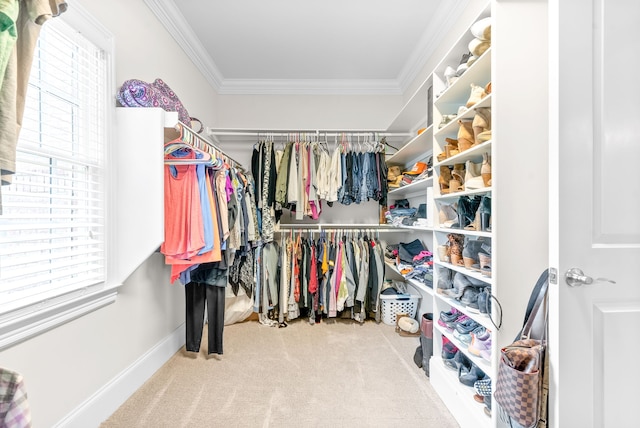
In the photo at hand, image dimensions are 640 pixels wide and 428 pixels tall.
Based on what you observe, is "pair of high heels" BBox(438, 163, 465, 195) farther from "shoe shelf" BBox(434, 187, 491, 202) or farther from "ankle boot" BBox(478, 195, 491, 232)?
"ankle boot" BBox(478, 195, 491, 232)

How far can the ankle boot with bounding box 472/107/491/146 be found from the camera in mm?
1308

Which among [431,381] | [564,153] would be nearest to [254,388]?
[431,381]

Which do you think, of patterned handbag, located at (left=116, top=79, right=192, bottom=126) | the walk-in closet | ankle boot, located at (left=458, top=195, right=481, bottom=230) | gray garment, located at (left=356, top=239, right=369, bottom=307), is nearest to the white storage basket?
the walk-in closet

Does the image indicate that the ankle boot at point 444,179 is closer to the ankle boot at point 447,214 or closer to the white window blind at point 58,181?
the ankle boot at point 447,214

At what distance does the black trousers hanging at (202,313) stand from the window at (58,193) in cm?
64

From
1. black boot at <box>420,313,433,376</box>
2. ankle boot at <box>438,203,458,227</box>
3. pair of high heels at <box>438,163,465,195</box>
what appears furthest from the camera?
black boot at <box>420,313,433,376</box>

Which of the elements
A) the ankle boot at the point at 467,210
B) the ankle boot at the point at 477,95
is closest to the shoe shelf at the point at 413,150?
the ankle boot at the point at 477,95

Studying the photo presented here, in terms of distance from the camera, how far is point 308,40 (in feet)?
7.96

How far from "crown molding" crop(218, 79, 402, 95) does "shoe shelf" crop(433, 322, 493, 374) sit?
8.43ft

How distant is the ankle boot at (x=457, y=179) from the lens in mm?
1561

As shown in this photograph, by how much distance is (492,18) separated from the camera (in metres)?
1.20

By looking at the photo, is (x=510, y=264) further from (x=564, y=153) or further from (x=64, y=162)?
(x=64, y=162)

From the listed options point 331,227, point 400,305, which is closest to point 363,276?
point 400,305

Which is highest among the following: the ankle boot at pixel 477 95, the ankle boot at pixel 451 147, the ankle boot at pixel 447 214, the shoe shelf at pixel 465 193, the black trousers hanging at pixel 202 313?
→ the ankle boot at pixel 477 95
